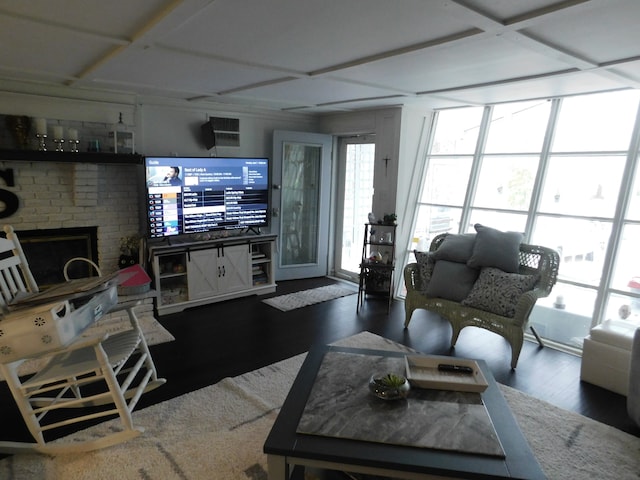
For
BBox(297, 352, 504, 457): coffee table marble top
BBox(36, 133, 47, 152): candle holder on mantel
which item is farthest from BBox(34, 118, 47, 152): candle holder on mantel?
BBox(297, 352, 504, 457): coffee table marble top

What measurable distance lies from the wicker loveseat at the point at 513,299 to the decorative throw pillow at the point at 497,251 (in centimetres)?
5

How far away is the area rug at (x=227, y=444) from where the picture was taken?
6.95 ft

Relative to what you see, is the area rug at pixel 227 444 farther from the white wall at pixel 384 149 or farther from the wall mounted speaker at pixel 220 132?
the wall mounted speaker at pixel 220 132

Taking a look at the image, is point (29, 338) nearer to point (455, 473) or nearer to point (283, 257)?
point (455, 473)

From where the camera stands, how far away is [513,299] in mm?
3398

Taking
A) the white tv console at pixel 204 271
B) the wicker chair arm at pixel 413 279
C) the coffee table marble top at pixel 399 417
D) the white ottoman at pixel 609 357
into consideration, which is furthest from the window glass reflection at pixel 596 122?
the white tv console at pixel 204 271

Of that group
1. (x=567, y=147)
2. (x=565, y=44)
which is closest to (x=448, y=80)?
(x=565, y=44)

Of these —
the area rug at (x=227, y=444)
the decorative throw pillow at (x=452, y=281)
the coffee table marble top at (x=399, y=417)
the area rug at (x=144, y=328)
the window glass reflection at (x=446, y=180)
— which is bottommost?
the area rug at (x=144, y=328)

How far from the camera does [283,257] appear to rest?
18.5ft

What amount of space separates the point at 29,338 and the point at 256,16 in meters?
1.84

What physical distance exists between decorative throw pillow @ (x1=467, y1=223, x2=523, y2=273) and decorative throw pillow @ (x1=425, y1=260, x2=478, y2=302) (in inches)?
3.8

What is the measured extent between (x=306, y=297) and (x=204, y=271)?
123 centimetres

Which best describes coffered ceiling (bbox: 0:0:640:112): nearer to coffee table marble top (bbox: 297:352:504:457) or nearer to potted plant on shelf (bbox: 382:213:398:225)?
potted plant on shelf (bbox: 382:213:398:225)

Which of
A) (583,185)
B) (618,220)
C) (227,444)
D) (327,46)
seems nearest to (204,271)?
(227,444)
